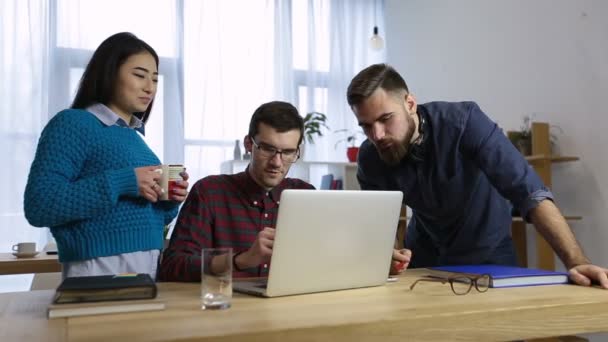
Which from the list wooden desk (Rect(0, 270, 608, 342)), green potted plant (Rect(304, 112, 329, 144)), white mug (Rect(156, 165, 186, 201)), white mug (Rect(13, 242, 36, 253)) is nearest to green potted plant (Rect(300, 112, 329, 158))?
green potted plant (Rect(304, 112, 329, 144))

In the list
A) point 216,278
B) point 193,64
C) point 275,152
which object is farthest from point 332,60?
point 216,278

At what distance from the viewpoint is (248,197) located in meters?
1.78

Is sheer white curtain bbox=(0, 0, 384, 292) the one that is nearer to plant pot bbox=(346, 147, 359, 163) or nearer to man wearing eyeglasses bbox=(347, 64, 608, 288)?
plant pot bbox=(346, 147, 359, 163)

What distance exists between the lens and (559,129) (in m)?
3.42

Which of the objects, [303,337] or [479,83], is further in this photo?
[479,83]

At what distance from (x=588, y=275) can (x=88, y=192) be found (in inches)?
46.9

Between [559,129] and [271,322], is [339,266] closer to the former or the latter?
[271,322]

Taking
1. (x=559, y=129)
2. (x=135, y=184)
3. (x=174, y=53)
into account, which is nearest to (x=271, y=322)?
(x=135, y=184)

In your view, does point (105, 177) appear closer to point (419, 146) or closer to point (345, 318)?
point (345, 318)

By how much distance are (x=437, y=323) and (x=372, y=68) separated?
95 cm

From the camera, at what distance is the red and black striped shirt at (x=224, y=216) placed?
5.41ft

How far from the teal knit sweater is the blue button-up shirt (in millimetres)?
785

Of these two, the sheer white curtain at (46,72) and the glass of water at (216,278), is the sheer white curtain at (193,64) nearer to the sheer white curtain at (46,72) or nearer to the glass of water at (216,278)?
the sheer white curtain at (46,72)

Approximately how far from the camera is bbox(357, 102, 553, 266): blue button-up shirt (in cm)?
175
